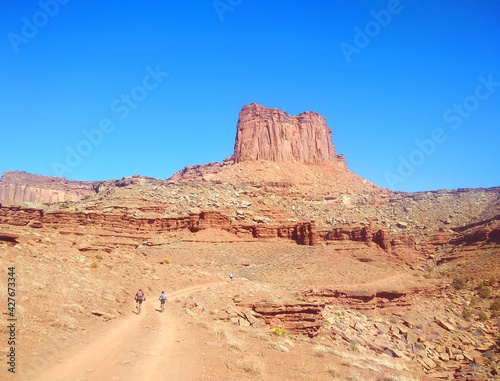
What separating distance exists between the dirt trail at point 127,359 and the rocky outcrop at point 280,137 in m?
93.4

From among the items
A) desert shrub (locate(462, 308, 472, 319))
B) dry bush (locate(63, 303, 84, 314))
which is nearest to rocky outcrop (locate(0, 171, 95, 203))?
desert shrub (locate(462, 308, 472, 319))

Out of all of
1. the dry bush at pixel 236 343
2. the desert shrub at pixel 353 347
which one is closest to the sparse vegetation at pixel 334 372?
the dry bush at pixel 236 343

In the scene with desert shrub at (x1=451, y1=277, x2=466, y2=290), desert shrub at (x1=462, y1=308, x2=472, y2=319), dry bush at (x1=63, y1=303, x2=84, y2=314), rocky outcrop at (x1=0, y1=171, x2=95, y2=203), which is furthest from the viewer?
rocky outcrop at (x1=0, y1=171, x2=95, y2=203)

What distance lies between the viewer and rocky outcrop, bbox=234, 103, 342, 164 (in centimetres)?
10588

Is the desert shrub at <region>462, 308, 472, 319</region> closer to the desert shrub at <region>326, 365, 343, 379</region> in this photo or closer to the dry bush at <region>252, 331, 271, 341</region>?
the dry bush at <region>252, 331, 271, 341</region>

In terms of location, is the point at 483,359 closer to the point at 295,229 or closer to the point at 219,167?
the point at 295,229

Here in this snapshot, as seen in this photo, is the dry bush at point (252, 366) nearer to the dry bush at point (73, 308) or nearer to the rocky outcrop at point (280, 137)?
the dry bush at point (73, 308)

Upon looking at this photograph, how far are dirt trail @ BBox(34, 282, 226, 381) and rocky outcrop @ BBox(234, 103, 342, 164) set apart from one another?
3676 inches

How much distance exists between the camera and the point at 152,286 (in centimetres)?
2012

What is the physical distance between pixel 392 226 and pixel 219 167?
178 feet

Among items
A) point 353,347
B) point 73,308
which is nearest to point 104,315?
point 73,308

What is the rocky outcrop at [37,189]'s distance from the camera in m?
123

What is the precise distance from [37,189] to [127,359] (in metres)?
135

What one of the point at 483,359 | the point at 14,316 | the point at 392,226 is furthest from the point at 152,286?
the point at 392,226
